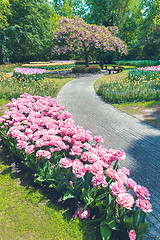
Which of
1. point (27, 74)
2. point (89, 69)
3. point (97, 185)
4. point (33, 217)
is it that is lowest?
point (33, 217)

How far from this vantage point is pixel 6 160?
3.47m

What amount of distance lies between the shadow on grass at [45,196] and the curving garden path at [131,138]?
2.70 ft

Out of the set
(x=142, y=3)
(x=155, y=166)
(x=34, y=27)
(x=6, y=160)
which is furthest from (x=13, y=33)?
(x=142, y=3)

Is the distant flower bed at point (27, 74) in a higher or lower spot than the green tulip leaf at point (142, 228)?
higher

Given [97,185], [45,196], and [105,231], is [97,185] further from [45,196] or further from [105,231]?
[45,196]

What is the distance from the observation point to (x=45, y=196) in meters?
2.53

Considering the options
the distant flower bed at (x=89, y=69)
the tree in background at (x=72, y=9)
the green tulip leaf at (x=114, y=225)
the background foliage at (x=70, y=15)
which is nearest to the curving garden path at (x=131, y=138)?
the green tulip leaf at (x=114, y=225)

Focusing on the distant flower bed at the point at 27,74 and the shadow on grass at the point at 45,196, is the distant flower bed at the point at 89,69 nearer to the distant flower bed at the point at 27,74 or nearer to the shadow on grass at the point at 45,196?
the distant flower bed at the point at 27,74

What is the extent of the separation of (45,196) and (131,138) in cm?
310

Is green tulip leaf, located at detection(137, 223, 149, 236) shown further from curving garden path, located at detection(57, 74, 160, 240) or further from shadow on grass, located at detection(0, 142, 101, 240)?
shadow on grass, located at detection(0, 142, 101, 240)

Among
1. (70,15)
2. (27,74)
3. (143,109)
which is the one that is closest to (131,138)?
(143,109)

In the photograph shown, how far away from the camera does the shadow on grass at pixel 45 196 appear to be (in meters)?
2.04

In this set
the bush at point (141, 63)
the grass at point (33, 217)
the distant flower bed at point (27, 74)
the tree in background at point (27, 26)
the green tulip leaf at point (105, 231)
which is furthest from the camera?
the tree in background at point (27, 26)

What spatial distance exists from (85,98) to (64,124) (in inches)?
237
